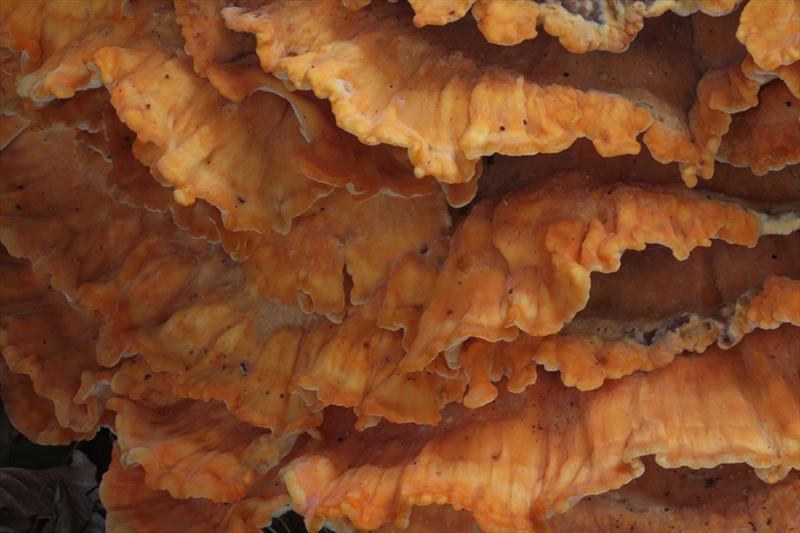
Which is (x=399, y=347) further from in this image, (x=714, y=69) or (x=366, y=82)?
(x=714, y=69)

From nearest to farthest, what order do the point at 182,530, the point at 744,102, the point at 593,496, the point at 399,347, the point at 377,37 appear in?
1. the point at 744,102
2. the point at 377,37
3. the point at 399,347
4. the point at 593,496
5. the point at 182,530

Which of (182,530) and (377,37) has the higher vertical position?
(377,37)

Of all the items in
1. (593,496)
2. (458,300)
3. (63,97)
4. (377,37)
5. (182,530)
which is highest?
(377,37)

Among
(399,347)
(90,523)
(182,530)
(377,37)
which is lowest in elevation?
(90,523)

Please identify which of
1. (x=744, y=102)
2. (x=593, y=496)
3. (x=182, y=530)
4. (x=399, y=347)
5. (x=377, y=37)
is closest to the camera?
(x=744, y=102)

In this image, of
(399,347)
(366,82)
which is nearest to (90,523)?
(399,347)

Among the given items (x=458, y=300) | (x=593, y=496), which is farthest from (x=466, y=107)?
(x=593, y=496)

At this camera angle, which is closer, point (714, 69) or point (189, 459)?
point (714, 69)

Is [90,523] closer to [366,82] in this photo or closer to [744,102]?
[366,82]

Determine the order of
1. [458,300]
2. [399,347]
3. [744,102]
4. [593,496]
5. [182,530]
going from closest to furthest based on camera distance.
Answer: [744,102] → [458,300] → [399,347] → [593,496] → [182,530]
